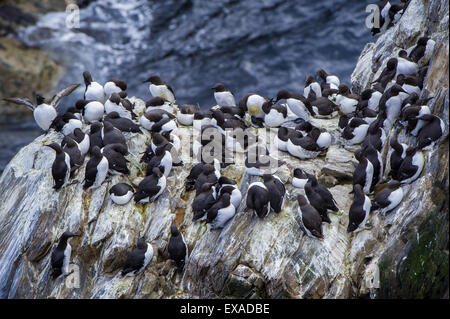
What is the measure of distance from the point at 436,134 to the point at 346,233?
197cm

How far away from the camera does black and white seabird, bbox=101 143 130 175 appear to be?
10.9 metres

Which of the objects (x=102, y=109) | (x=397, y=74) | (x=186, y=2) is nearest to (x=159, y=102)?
(x=102, y=109)

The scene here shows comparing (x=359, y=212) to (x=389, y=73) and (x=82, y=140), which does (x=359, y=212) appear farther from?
(x=82, y=140)

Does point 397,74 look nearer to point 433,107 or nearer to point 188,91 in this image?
point 433,107

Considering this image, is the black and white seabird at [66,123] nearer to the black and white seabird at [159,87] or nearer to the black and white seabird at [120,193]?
the black and white seabird at [120,193]

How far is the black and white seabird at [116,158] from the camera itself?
10.9m

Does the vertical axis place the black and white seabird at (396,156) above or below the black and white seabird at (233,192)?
above

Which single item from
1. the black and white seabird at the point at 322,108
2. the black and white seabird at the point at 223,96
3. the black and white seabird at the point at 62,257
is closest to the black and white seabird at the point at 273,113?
the black and white seabird at the point at 322,108

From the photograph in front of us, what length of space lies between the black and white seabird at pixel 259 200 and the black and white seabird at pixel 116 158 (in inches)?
95.8

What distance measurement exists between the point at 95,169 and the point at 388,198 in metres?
4.67

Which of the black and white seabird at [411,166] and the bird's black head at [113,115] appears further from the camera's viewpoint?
the bird's black head at [113,115]

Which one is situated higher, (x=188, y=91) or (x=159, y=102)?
(x=159, y=102)

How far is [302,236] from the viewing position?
31.3 feet

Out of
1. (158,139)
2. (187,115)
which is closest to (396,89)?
(187,115)
